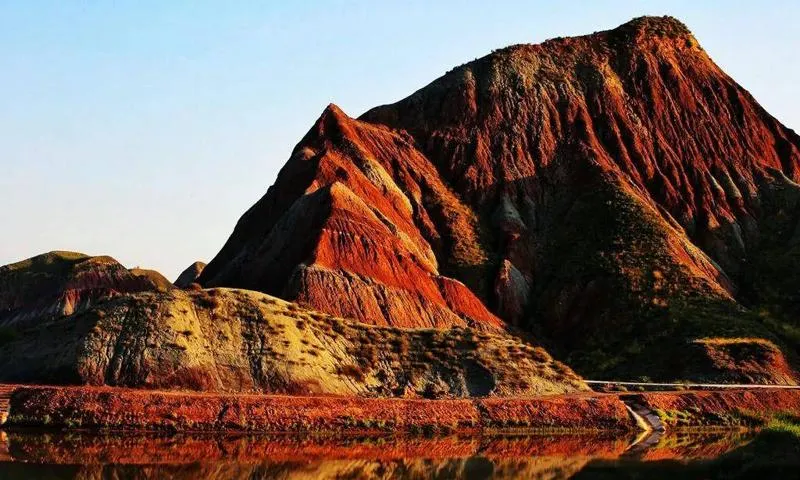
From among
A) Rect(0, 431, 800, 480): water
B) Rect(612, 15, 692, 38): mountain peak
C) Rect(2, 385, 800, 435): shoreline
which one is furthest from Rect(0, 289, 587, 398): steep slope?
Rect(612, 15, 692, 38): mountain peak

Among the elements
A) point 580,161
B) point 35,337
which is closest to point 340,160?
point 580,161

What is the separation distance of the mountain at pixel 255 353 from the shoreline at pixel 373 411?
2228 mm

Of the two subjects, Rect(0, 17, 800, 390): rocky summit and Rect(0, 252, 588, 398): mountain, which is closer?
Rect(0, 252, 588, 398): mountain

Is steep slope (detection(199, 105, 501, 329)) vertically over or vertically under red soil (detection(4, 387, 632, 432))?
over

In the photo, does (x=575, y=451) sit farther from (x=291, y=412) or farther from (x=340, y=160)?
(x=340, y=160)

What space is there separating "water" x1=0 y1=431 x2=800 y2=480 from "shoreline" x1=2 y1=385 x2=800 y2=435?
6.08 feet

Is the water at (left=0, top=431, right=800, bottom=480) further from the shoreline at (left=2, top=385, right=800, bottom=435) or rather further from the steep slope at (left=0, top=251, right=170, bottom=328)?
the steep slope at (left=0, top=251, right=170, bottom=328)

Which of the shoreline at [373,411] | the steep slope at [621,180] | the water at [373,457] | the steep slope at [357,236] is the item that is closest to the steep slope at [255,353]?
the shoreline at [373,411]

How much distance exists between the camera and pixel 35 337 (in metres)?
58.0

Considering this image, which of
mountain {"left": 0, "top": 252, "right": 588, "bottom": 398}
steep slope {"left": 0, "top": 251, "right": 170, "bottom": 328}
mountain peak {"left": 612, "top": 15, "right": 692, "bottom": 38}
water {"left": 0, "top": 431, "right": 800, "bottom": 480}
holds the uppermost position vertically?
mountain peak {"left": 612, "top": 15, "right": 692, "bottom": 38}

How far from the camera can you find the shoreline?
4922 cm

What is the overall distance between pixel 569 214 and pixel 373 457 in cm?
5984

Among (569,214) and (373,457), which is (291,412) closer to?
(373,457)

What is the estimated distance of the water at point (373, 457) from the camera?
37.0 metres
